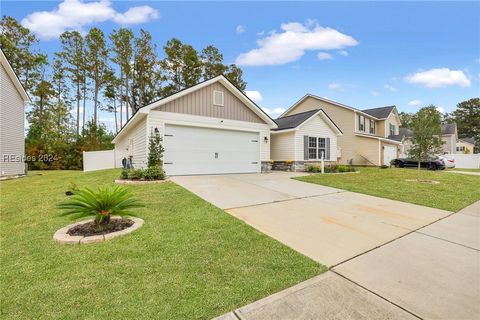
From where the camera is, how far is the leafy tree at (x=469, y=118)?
158 feet

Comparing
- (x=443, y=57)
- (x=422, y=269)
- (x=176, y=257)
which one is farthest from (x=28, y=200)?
(x=443, y=57)

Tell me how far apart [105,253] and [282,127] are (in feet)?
44.6

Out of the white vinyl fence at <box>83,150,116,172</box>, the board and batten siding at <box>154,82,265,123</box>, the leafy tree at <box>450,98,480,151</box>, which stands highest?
the leafy tree at <box>450,98,480,151</box>

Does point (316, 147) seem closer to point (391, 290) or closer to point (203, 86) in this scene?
point (203, 86)

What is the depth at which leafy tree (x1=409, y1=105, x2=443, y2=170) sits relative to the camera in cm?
1085

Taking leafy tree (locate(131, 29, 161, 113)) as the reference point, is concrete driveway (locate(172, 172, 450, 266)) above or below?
below

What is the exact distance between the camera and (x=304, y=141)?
48.4 feet

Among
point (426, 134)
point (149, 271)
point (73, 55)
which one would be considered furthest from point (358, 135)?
point (73, 55)

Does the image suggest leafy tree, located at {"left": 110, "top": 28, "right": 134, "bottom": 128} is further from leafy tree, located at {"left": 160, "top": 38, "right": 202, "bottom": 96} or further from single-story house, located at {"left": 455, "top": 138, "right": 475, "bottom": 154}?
single-story house, located at {"left": 455, "top": 138, "right": 475, "bottom": 154}

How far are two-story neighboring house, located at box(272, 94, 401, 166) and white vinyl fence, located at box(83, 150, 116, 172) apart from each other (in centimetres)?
1862

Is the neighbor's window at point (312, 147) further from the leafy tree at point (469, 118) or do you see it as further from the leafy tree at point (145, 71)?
the leafy tree at point (469, 118)

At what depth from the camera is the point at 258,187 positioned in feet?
26.2

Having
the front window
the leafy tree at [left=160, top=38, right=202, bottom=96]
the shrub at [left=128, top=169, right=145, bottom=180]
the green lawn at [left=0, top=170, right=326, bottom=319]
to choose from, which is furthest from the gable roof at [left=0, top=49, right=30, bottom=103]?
the front window

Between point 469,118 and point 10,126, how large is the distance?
7223cm
